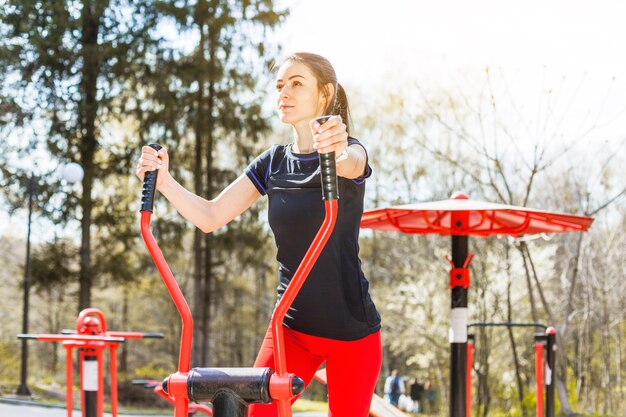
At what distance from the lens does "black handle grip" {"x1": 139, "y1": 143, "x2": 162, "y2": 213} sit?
1789 mm

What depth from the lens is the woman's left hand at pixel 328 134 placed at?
1.55 metres

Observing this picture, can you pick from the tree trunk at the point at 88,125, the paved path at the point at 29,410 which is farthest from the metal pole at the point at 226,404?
the tree trunk at the point at 88,125

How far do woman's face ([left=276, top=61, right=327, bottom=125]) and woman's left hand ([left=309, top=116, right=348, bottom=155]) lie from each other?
2.20ft

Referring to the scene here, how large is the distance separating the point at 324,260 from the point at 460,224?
12.6ft

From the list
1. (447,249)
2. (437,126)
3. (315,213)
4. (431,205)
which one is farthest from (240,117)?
(315,213)

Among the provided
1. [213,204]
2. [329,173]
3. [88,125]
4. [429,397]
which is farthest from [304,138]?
[429,397]

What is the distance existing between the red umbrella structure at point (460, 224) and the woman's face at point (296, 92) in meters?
3.22

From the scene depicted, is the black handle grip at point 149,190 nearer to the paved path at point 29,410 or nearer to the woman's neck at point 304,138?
the woman's neck at point 304,138

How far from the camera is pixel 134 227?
56.1ft

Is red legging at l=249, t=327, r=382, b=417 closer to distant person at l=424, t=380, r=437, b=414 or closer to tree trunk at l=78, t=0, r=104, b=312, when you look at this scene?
tree trunk at l=78, t=0, r=104, b=312

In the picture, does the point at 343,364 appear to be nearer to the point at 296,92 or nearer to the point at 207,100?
the point at 296,92

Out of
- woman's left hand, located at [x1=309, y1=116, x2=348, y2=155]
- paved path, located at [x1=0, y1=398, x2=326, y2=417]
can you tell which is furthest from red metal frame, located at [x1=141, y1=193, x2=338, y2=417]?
paved path, located at [x1=0, y1=398, x2=326, y2=417]

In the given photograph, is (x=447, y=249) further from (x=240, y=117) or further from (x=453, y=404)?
(x=453, y=404)

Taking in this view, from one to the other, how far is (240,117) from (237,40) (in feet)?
5.19
